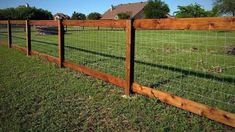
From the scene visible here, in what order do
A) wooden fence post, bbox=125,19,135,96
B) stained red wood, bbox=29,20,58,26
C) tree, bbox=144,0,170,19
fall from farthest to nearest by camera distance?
tree, bbox=144,0,170,19
stained red wood, bbox=29,20,58,26
wooden fence post, bbox=125,19,135,96

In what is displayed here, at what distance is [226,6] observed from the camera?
47.0 metres

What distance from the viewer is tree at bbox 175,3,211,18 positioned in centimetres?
6331

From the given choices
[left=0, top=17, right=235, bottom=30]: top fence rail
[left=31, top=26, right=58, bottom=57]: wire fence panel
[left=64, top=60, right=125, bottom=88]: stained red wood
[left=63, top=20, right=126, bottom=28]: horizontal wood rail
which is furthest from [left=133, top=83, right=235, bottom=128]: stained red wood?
[left=31, top=26, right=58, bottom=57]: wire fence panel

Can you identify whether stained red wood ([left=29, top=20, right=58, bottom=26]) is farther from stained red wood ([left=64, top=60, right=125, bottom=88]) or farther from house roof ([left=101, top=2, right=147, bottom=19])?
house roof ([left=101, top=2, right=147, bottom=19])

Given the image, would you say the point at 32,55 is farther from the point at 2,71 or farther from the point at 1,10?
the point at 1,10

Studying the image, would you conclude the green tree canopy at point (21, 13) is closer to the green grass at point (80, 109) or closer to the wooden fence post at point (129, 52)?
the green grass at point (80, 109)

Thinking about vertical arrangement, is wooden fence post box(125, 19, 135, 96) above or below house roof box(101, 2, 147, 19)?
below

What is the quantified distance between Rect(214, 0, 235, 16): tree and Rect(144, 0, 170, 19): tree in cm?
1489

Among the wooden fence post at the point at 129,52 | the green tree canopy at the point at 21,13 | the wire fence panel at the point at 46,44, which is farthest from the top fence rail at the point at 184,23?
the green tree canopy at the point at 21,13

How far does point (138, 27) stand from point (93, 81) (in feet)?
6.79

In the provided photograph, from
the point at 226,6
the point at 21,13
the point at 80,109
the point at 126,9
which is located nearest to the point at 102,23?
the point at 80,109

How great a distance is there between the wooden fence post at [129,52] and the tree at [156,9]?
56935mm

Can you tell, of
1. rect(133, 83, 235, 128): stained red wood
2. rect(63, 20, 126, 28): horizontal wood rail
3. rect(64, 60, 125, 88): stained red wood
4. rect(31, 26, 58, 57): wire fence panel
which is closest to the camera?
rect(133, 83, 235, 128): stained red wood

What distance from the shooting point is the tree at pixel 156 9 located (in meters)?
61.7
